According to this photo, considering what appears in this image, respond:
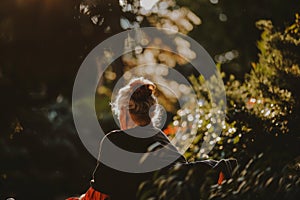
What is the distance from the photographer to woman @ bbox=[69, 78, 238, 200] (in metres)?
3.98

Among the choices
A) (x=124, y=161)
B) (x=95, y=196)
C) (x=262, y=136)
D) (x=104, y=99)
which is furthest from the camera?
(x=104, y=99)

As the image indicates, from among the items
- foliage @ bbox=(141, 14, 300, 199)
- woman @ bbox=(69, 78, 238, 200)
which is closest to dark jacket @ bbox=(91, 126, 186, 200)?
woman @ bbox=(69, 78, 238, 200)

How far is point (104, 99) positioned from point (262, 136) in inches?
220

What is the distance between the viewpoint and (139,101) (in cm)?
414

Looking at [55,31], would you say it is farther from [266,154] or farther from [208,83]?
[266,154]

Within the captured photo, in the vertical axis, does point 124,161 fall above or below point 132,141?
below

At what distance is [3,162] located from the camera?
25.3 ft

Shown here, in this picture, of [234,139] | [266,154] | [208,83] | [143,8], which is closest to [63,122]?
[143,8]

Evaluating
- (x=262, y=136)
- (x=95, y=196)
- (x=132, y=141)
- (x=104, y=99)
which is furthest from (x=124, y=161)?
(x=104, y=99)

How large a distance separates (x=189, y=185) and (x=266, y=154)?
539 millimetres

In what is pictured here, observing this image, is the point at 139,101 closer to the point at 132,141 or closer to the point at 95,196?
the point at 132,141

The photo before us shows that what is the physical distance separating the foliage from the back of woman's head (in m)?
0.64

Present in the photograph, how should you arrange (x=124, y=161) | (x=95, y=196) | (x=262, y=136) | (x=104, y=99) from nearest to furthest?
(x=124, y=161) → (x=95, y=196) → (x=262, y=136) → (x=104, y=99)

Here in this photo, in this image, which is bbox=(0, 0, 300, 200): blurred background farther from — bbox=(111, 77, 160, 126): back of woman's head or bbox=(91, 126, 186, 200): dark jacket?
bbox=(111, 77, 160, 126): back of woman's head
